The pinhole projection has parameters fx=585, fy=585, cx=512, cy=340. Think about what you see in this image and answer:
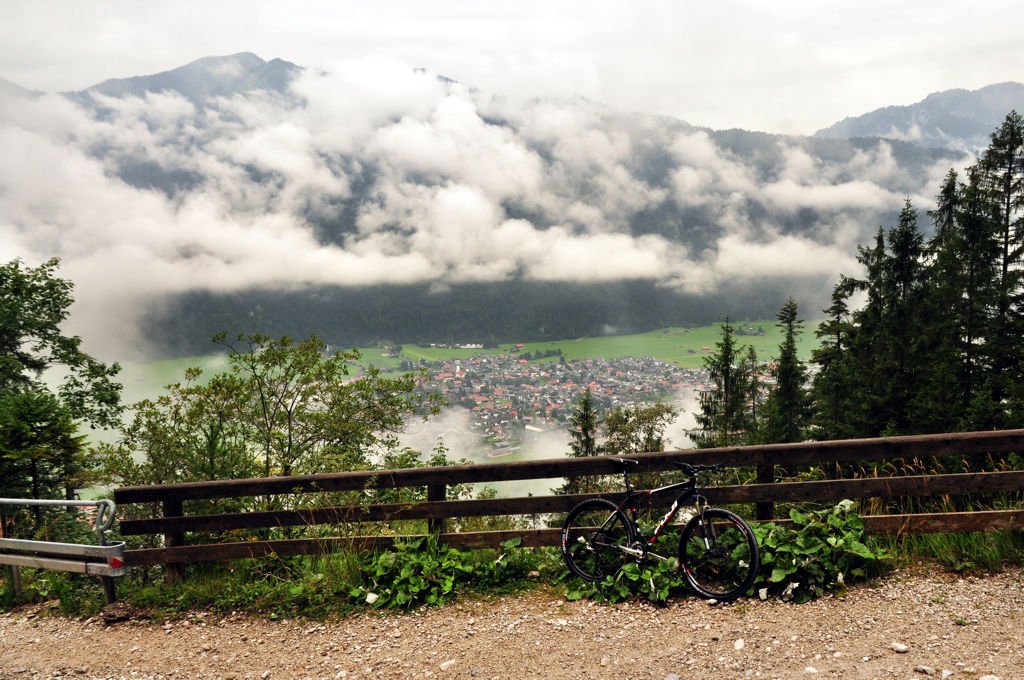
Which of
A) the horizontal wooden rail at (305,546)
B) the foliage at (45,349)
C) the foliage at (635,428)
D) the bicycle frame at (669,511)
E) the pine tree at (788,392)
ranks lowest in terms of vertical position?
the foliage at (635,428)

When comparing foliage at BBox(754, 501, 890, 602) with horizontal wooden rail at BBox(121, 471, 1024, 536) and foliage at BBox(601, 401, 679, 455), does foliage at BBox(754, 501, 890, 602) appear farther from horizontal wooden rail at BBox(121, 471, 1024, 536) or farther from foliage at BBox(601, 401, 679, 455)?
foliage at BBox(601, 401, 679, 455)

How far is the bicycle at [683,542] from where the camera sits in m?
5.34

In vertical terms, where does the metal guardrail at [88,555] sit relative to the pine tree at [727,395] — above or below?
above

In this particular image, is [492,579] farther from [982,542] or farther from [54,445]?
[54,445]

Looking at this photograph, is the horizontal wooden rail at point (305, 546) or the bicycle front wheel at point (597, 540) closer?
the bicycle front wheel at point (597, 540)

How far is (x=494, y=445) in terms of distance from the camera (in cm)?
13188

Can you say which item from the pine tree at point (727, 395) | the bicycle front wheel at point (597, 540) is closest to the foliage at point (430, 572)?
the bicycle front wheel at point (597, 540)

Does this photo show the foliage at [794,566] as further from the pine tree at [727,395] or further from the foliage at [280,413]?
the pine tree at [727,395]

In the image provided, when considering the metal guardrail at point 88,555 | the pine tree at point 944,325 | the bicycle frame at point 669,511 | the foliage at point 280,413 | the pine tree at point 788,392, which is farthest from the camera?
the pine tree at point 788,392

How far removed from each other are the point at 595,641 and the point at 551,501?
4.78 ft

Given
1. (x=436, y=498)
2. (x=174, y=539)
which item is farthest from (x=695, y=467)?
(x=174, y=539)

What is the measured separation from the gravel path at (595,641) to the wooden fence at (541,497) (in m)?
0.66

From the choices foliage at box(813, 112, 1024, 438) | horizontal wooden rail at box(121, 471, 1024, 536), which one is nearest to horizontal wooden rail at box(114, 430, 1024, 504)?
horizontal wooden rail at box(121, 471, 1024, 536)

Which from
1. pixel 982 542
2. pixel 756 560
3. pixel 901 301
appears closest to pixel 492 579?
pixel 756 560
